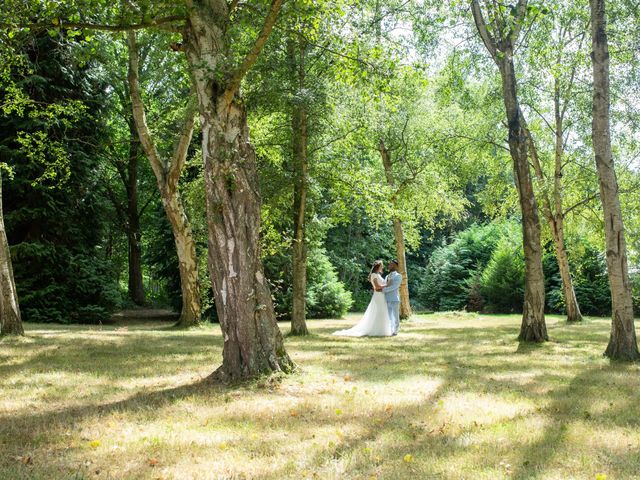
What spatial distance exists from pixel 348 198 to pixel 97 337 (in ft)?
22.9

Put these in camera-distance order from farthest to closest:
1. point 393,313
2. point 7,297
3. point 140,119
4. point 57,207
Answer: point 57,207, point 140,119, point 393,313, point 7,297

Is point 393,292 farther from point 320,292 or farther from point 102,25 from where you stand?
point 102,25

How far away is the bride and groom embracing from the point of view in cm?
1555

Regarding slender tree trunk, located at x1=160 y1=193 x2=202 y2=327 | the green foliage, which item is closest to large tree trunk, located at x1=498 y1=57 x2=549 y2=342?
slender tree trunk, located at x1=160 y1=193 x2=202 y2=327

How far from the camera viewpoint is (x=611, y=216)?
9.82 metres

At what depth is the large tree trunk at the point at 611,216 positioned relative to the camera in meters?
9.62

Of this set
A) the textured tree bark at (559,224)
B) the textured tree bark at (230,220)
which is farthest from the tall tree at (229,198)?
the textured tree bark at (559,224)

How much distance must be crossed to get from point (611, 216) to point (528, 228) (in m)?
2.60

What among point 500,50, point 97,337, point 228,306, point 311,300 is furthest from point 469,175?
point 228,306

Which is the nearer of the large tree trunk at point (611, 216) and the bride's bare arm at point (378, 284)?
the large tree trunk at point (611, 216)

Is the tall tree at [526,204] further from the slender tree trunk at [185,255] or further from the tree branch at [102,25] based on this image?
the slender tree trunk at [185,255]

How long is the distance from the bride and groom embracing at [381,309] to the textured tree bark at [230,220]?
8.22 metres

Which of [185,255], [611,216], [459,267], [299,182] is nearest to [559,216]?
[299,182]

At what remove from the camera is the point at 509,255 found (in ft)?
98.1
